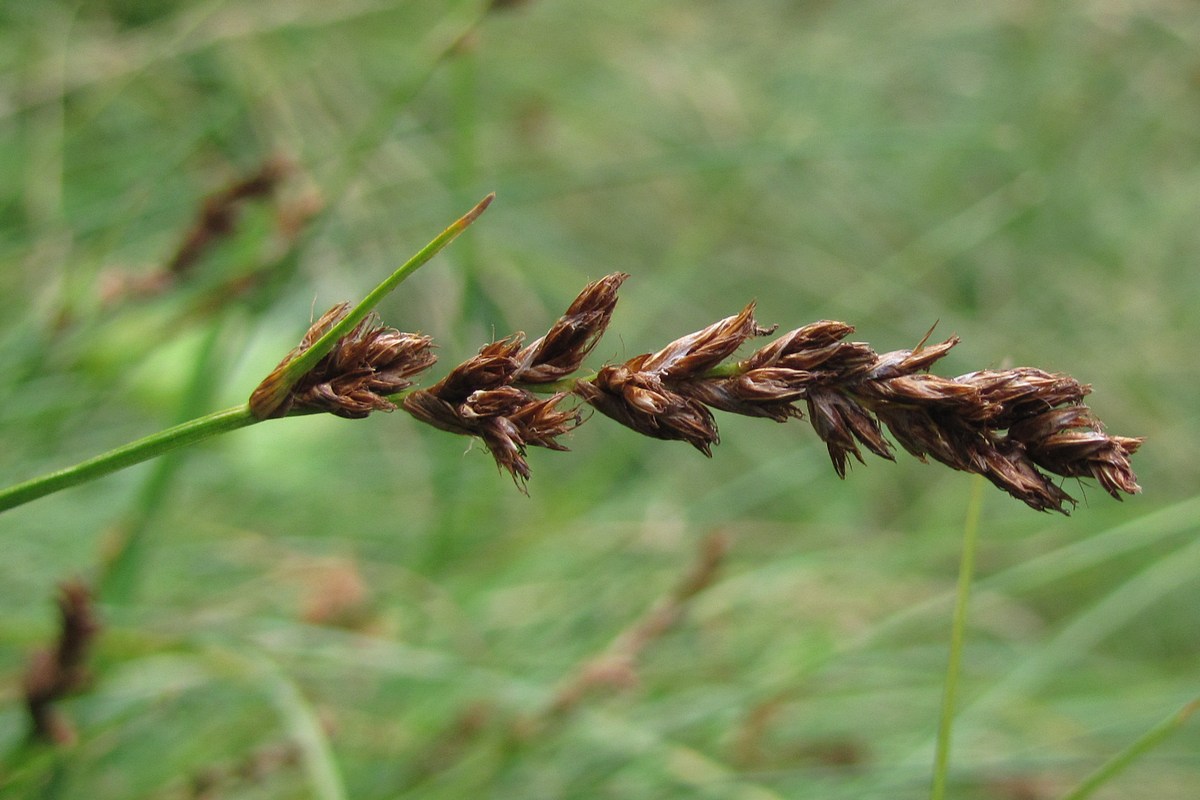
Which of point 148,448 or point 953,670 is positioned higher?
point 148,448

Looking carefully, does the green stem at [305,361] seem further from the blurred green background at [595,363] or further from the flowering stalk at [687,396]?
the blurred green background at [595,363]

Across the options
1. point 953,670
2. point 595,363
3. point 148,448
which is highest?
point 595,363

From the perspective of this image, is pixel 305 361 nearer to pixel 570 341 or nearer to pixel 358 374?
pixel 358 374

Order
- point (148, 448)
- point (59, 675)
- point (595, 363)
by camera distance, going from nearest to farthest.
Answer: point (148, 448) → point (59, 675) → point (595, 363)

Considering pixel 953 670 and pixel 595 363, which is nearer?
pixel 953 670

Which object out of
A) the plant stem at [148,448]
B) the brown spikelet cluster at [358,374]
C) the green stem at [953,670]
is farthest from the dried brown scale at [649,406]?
the green stem at [953,670]

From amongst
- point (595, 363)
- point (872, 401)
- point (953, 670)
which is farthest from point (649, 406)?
point (595, 363)
